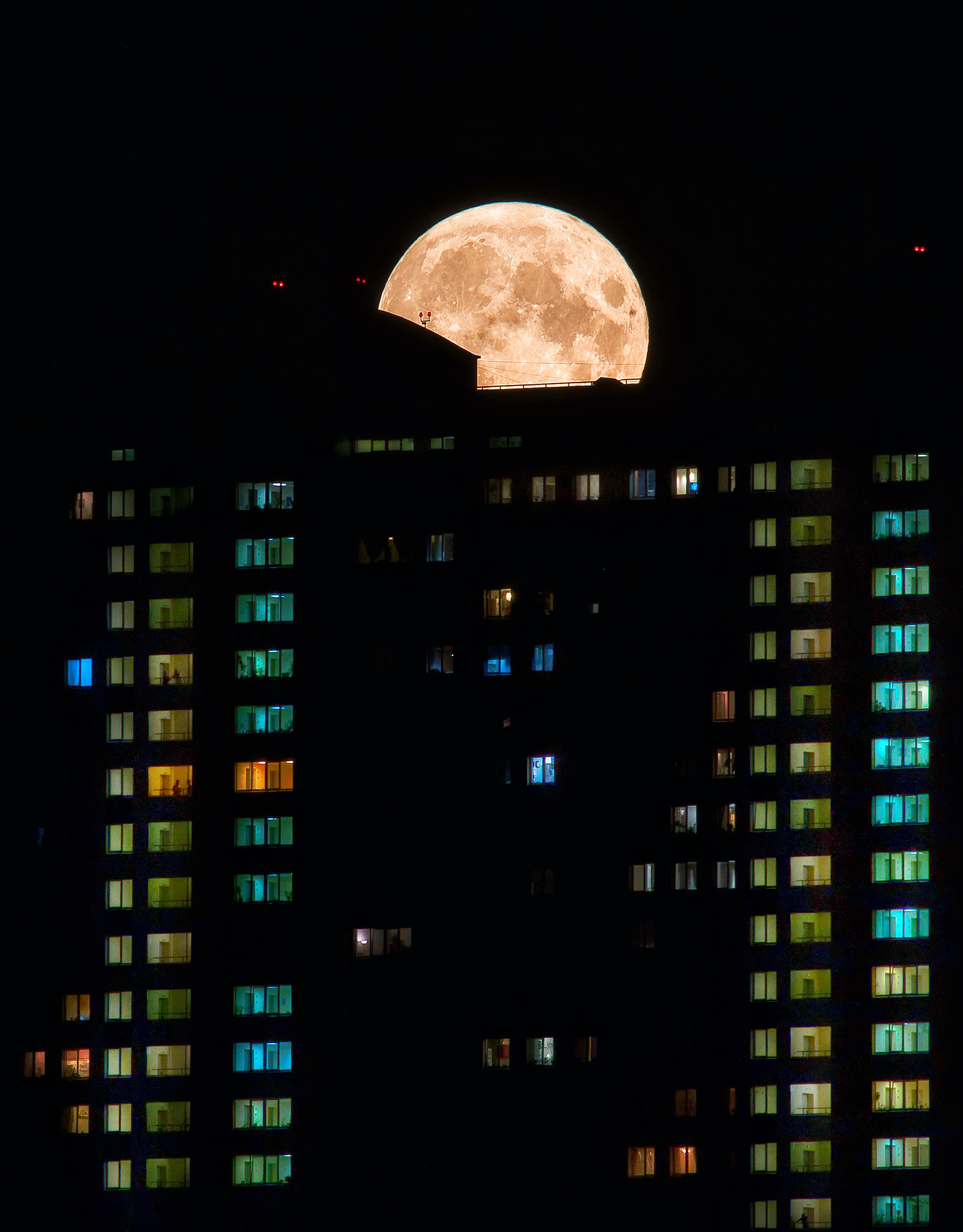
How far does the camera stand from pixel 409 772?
58.9 meters

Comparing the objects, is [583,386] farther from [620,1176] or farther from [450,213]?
[620,1176]

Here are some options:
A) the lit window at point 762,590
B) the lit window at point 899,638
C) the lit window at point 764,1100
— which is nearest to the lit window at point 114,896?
the lit window at point 764,1100

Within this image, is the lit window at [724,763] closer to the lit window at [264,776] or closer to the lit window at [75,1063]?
the lit window at [264,776]

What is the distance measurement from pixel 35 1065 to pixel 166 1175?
4.92m

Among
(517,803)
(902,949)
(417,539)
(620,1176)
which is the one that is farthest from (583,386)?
(620,1176)

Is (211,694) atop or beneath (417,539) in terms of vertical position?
beneath

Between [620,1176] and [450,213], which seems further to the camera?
[450,213]

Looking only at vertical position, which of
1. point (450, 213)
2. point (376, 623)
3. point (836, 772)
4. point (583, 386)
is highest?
point (450, 213)

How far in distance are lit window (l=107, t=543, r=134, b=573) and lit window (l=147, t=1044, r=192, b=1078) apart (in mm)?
13571

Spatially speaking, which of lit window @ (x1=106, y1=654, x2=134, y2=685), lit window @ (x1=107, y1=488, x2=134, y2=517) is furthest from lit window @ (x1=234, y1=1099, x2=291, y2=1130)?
lit window @ (x1=107, y1=488, x2=134, y2=517)

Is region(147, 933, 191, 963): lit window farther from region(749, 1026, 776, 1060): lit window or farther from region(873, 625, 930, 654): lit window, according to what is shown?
region(873, 625, 930, 654): lit window

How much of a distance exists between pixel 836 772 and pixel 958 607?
5891 millimetres

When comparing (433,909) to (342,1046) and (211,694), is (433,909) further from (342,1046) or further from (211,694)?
(211,694)

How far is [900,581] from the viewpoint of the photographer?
2350 inches
